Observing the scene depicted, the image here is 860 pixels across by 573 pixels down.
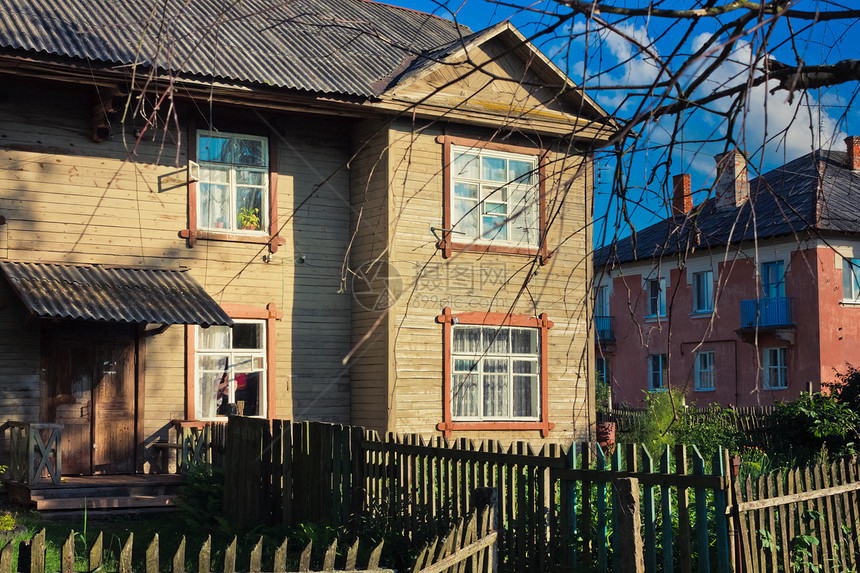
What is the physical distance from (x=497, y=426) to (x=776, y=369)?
840 inches

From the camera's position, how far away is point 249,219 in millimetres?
16125

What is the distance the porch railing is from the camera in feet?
40.4

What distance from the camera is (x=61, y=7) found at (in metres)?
15.5

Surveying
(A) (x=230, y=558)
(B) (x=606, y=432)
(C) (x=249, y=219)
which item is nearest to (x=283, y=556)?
(A) (x=230, y=558)

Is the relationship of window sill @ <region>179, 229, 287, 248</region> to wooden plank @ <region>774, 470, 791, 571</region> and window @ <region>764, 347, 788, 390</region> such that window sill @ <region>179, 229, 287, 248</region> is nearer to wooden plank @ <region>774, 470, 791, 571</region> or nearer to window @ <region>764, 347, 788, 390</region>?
wooden plank @ <region>774, 470, 791, 571</region>

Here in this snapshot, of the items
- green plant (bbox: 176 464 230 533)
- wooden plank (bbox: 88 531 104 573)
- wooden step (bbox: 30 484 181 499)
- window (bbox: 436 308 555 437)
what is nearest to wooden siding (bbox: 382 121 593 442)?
window (bbox: 436 308 555 437)

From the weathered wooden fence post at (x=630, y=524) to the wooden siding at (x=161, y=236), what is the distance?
7691mm

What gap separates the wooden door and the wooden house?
0.10ft

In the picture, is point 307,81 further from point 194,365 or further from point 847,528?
point 847,528

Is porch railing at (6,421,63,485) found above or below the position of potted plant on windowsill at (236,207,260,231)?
below

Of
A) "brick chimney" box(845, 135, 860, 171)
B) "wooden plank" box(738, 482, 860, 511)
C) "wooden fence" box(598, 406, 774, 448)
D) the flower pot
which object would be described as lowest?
the flower pot

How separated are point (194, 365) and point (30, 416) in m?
2.59

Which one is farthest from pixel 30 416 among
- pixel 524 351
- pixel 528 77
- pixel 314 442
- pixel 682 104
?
pixel 682 104

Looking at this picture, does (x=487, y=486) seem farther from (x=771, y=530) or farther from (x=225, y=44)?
(x=225, y=44)
